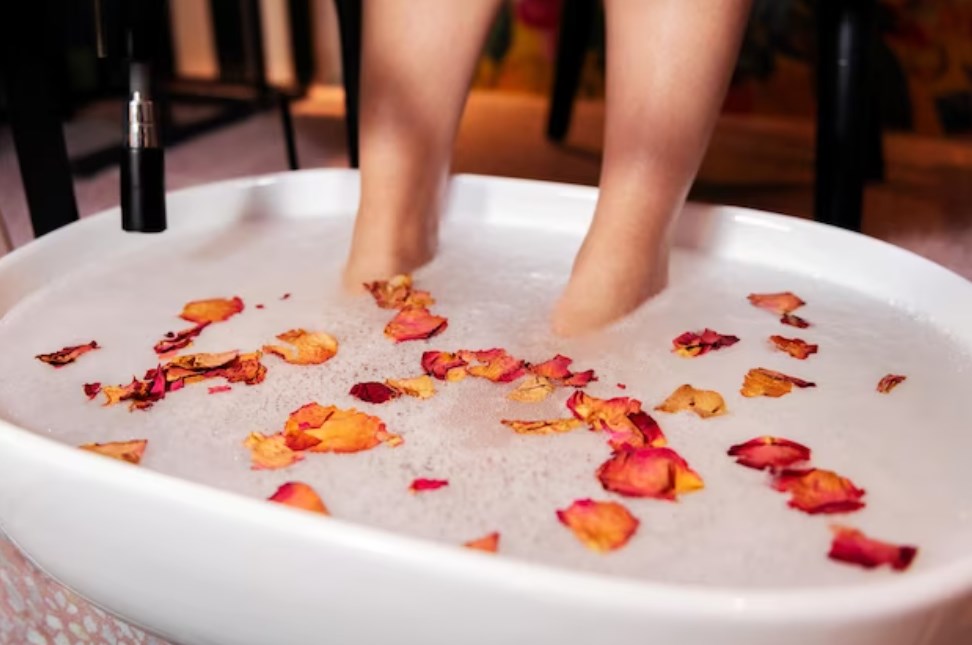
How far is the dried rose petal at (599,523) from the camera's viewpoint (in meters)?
0.49

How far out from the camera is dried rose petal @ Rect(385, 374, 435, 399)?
0.64 metres

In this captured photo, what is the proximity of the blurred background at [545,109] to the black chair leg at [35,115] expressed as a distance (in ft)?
1.33

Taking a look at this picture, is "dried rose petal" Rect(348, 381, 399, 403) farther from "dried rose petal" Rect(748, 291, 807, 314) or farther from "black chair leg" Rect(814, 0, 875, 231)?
"black chair leg" Rect(814, 0, 875, 231)

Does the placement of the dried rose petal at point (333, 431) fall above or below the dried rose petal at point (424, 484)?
below

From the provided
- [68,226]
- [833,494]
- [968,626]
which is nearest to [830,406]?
[833,494]

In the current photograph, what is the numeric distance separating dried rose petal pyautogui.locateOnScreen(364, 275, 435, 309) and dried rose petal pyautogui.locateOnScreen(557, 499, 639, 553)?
0.30 meters

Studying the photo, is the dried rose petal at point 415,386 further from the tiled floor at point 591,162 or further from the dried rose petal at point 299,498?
the tiled floor at point 591,162

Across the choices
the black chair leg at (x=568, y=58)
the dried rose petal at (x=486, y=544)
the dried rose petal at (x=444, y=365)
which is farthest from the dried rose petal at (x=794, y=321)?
the black chair leg at (x=568, y=58)

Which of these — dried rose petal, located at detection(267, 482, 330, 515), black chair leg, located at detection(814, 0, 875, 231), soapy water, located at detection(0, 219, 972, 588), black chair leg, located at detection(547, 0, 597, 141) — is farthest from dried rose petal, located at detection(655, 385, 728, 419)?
black chair leg, located at detection(547, 0, 597, 141)

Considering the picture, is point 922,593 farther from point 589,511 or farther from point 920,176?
point 920,176

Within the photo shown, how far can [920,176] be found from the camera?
1.61 metres

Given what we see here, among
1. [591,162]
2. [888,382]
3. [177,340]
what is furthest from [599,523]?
[591,162]

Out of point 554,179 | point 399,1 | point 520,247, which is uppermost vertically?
point 399,1

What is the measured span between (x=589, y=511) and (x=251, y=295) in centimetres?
40
